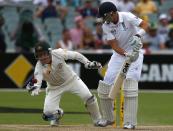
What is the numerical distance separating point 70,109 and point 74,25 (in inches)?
234

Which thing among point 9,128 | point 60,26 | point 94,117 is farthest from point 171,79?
point 9,128

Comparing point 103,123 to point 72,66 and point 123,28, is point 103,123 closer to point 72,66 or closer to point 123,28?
point 123,28

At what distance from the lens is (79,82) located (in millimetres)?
10383

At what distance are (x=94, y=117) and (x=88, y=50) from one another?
7.32 meters

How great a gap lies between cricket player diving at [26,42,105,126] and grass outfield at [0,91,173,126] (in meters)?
1.03

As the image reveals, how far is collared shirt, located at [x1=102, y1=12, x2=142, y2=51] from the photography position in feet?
31.8

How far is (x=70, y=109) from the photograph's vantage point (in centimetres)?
1362

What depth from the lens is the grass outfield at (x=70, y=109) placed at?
11805mm

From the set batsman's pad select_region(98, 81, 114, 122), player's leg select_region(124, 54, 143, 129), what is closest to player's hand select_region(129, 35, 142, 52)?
player's leg select_region(124, 54, 143, 129)

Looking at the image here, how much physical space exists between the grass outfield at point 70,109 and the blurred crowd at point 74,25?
→ 5.47 feet

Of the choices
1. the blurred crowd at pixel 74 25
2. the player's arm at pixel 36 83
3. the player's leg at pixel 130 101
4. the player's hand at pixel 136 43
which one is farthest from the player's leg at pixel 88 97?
the blurred crowd at pixel 74 25

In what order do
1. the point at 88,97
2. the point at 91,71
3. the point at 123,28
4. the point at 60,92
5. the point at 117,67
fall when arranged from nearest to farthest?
the point at 123,28 → the point at 117,67 → the point at 88,97 → the point at 60,92 → the point at 91,71

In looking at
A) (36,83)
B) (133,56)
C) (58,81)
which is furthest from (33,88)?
(133,56)

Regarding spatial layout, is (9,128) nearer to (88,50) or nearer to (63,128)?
(63,128)
